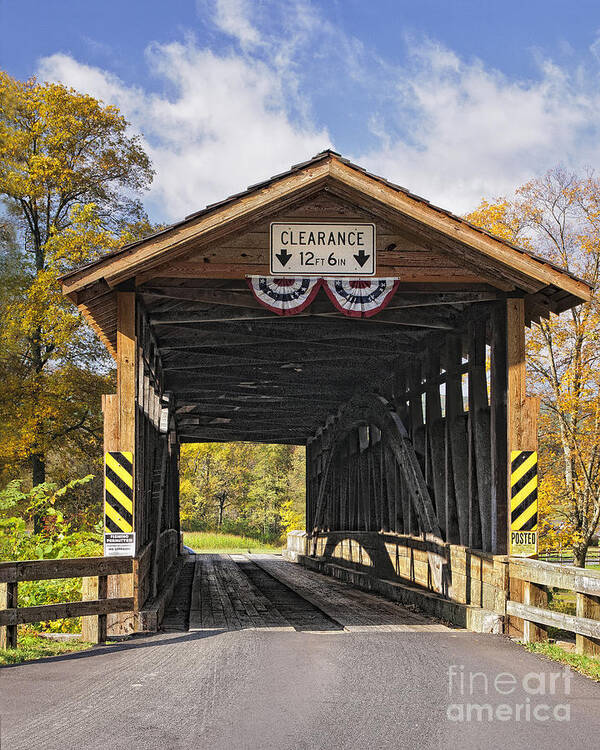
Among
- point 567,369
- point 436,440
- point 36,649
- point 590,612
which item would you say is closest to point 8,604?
point 36,649

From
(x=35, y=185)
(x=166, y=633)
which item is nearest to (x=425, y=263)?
(x=166, y=633)

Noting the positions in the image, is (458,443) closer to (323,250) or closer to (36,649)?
(323,250)

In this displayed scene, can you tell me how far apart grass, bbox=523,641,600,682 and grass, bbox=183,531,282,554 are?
125 feet

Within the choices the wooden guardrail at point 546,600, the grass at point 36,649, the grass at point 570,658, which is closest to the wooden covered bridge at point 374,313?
the wooden guardrail at point 546,600

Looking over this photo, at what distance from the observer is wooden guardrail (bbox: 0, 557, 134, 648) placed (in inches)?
304

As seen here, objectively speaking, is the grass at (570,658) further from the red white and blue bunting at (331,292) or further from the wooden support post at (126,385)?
the wooden support post at (126,385)

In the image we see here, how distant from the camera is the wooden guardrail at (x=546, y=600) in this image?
7344 mm

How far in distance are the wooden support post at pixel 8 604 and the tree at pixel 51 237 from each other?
→ 1387 cm

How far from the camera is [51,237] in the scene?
23078 mm

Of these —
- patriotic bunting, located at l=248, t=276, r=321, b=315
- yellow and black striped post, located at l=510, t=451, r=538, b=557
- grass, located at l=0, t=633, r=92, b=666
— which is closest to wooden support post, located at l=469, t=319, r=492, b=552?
yellow and black striped post, located at l=510, t=451, r=538, b=557

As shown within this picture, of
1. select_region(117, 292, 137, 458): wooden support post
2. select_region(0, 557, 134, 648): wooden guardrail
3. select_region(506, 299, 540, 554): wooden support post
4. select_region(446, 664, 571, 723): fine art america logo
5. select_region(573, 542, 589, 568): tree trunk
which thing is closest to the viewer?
select_region(446, 664, 571, 723): fine art america logo

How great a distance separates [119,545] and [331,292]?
11.8 feet

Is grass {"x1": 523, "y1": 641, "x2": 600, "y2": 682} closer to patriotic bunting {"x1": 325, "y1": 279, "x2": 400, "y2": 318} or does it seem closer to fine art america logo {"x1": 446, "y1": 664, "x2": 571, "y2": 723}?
fine art america logo {"x1": 446, "y1": 664, "x2": 571, "y2": 723}

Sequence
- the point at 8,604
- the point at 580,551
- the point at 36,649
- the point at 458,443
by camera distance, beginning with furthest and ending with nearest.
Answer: the point at 580,551
the point at 458,443
the point at 36,649
the point at 8,604
